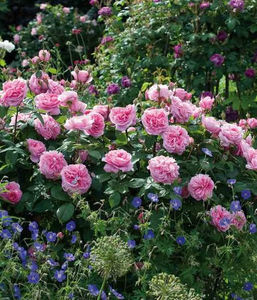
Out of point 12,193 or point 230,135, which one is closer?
point 12,193

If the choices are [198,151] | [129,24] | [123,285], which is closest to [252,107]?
[129,24]

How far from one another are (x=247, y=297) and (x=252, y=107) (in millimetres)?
2517

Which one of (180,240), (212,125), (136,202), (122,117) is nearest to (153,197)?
(136,202)

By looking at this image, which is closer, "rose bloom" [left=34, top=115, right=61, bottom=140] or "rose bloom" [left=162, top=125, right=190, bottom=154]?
"rose bloom" [left=162, top=125, right=190, bottom=154]

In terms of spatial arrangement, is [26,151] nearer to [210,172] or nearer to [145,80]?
[210,172]

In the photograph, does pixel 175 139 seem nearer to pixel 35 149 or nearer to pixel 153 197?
pixel 153 197

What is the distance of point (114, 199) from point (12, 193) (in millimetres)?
423

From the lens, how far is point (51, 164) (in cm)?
290

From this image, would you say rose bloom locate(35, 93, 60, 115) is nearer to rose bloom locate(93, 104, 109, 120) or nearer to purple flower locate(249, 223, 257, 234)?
rose bloom locate(93, 104, 109, 120)

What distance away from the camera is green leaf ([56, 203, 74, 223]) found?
9.25ft

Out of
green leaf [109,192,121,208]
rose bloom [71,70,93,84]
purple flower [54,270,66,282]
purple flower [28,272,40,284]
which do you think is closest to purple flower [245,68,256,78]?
rose bloom [71,70,93,84]

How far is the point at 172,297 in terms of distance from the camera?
2.28 m

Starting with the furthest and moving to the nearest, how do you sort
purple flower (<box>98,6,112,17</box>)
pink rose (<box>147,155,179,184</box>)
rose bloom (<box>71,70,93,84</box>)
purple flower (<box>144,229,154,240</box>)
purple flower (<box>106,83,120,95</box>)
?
purple flower (<box>98,6,112,17</box>)
purple flower (<box>106,83,120,95</box>)
rose bloom (<box>71,70,93,84</box>)
pink rose (<box>147,155,179,184</box>)
purple flower (<box>144,229,154,240</box>)

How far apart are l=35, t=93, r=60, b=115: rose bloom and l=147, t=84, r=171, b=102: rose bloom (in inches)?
15.7
